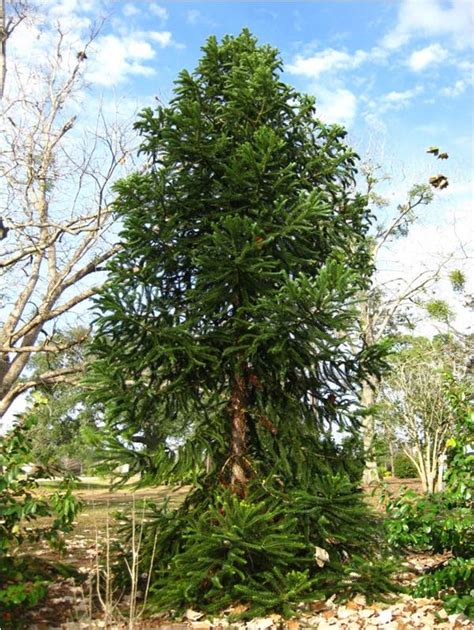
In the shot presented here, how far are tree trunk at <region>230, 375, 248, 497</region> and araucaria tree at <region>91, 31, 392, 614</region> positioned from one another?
0.05ft

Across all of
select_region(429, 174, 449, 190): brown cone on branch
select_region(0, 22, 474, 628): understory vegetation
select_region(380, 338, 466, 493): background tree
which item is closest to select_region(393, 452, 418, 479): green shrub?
select_region(380, 338, 466, 493): background tree

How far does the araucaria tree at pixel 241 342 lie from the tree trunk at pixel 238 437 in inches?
0.6

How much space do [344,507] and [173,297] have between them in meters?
2.76

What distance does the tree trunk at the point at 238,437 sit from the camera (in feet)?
18.9

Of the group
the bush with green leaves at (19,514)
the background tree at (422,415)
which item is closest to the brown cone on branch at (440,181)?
the background tree at (422,415)

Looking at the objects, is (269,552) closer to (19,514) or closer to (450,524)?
(450,524)

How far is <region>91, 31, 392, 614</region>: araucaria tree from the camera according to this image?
502 cm

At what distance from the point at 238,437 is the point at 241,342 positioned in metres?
0.99

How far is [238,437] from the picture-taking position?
5926 mm

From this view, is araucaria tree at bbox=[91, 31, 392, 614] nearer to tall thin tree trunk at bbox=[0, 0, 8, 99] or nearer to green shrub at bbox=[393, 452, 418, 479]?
tall thin tree trunk at bbox=[0, 0, 8, 99]

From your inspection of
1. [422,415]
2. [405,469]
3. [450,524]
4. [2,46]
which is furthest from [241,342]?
[405,469]

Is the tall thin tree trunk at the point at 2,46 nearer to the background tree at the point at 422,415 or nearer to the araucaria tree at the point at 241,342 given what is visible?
the araucaria tree at the point at 241,342

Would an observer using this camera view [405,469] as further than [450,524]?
Yes

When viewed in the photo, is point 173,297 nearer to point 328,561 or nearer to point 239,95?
point 239,95
